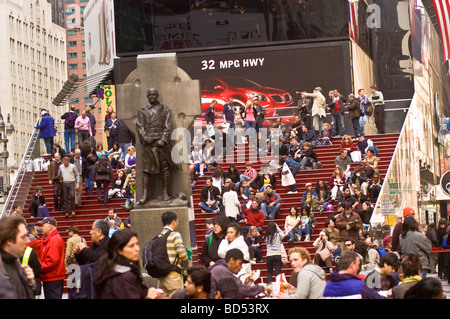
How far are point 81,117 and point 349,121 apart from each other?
8686 mm

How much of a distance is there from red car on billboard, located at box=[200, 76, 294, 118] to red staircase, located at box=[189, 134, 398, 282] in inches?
366

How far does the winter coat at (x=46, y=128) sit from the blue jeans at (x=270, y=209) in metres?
10.6

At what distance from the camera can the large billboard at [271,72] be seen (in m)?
43.8

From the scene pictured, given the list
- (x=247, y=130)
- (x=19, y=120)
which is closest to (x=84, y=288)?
(x=247, y=130)

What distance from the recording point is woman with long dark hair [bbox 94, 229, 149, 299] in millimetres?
8297

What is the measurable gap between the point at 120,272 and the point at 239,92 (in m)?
36.6

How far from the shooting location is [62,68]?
147m

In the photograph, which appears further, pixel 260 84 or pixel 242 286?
pixel 260 84

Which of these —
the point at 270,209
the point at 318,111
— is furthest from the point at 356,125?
the point at 270,209

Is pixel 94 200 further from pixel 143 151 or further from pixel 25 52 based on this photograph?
pixel 25 52

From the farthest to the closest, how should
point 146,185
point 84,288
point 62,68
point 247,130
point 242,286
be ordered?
point 62,68 < point 247,130 < point 146,185 < point 242,286 < point 84,288

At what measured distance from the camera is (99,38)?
6338cm

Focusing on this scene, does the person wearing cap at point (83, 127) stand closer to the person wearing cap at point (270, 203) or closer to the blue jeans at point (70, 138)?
the blue jeans at point (70, 138)

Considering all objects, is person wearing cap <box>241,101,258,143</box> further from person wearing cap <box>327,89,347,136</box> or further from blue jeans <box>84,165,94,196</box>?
blue jeans <box>84,165,94,196</box>
